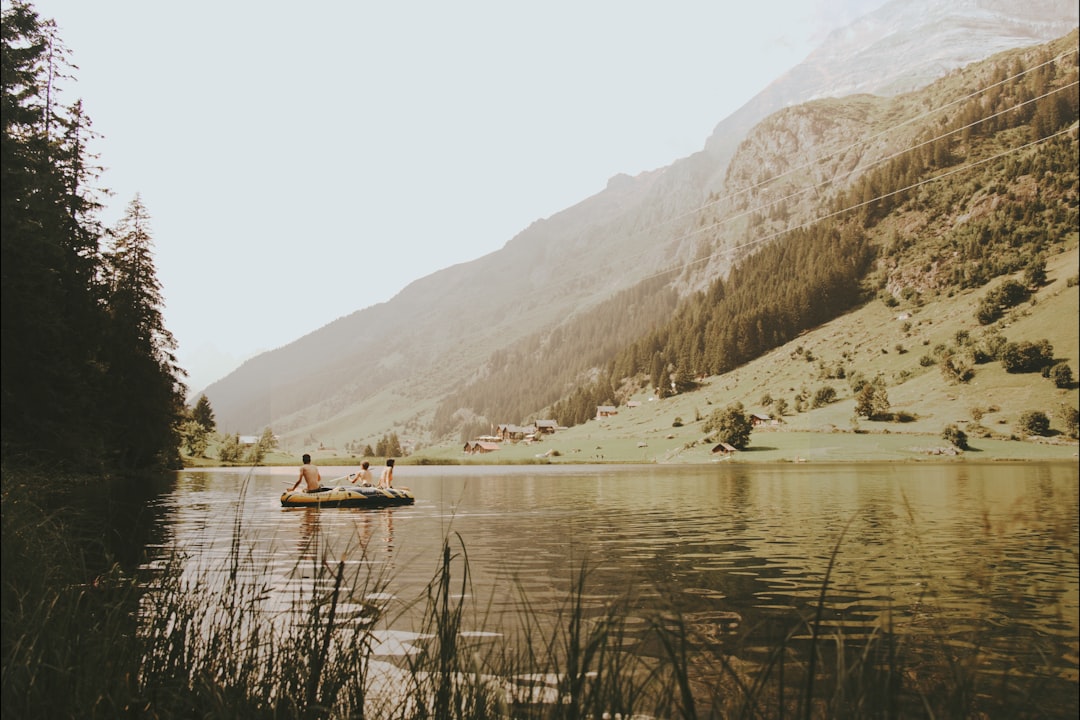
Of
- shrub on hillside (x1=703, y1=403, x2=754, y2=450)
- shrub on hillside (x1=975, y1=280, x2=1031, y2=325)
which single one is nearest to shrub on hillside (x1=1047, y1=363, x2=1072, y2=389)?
shrub on hillside (x1=975, y1=280, x2=1031, y2=325)

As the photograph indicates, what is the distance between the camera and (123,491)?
3450cm

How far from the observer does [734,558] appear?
17359mm

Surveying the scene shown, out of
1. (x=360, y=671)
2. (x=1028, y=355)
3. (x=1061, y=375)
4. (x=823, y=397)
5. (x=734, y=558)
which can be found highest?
(x=1028, y=355)

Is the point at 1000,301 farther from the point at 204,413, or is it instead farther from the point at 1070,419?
the point at 204,413

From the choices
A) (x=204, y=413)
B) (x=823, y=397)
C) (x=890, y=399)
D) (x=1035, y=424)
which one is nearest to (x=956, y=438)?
(x=1035, y=424)

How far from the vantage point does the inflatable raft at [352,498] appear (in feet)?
109

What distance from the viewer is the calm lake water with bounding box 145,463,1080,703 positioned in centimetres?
847

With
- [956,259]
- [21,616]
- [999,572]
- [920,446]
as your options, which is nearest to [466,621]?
[21,616]

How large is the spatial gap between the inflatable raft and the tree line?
8.29m

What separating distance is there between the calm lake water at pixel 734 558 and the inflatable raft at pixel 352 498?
2.42 feet

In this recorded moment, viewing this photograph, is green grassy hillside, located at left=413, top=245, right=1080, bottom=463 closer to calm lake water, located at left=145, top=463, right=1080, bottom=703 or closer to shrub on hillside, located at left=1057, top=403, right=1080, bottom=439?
shrub on hillside, located at left=1057, top=403, right=1080, bottom=439

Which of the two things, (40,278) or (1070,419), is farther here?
(1070,419)

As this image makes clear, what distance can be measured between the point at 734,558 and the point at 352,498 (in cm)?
2168

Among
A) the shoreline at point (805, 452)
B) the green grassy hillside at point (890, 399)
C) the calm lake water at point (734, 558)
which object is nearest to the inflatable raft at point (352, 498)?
the calm lake water at point (734, 558)
